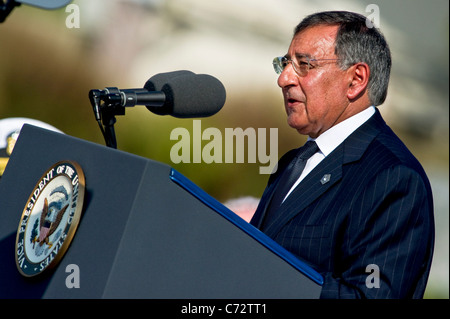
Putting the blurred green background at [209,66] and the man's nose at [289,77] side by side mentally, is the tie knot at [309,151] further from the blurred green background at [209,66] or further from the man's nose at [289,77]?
the blurred green background at [209,66]

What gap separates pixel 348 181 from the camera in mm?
2115

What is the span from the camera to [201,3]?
4316 mm

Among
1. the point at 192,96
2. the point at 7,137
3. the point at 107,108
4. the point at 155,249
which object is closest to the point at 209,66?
the point at 7,137

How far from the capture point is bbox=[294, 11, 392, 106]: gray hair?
8.04 feet

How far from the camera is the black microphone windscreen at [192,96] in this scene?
1.90 m

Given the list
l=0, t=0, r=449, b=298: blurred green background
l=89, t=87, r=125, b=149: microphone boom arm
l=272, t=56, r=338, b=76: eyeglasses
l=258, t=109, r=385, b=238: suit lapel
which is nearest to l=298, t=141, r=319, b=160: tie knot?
l=258, t=109, r=385, b=238: suit lapel

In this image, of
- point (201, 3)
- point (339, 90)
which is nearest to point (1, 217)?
point (339, 90)

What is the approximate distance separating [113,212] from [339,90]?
4.21 feet

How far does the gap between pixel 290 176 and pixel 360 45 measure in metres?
0.54

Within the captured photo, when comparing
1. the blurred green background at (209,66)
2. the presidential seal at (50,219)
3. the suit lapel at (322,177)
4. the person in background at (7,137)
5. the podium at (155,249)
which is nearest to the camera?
the podium at (155,249)

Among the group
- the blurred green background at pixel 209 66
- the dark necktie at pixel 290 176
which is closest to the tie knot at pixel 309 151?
the dark necktie at pixel 290 176

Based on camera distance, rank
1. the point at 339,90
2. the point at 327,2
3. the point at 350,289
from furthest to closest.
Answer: the point at 327,2 → the point at 339,90 → the point at 350,289

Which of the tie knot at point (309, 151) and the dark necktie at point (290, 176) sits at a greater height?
the tie knot at point (309, 151)
